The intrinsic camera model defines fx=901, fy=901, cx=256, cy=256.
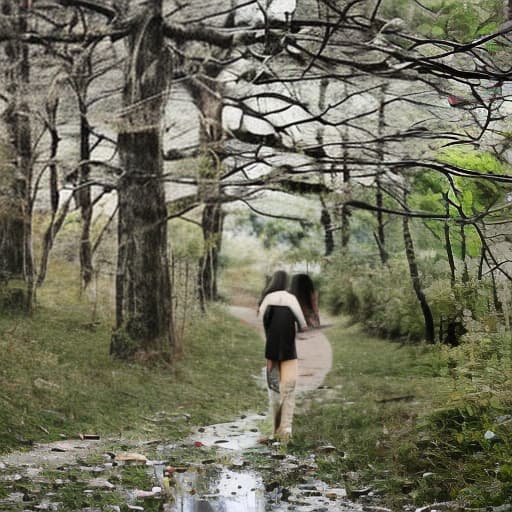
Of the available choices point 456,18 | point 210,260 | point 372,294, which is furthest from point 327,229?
point 456,18

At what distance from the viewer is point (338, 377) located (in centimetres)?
815

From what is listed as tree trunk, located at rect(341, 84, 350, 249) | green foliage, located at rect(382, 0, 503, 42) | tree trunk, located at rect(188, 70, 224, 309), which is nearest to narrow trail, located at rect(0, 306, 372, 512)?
tree trunk, located at rect(188, 70, 224, 309)

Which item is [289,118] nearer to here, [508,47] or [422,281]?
[422,281]

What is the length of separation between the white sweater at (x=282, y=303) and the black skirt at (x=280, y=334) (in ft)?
0.15

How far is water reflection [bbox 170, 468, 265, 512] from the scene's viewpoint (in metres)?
5.45

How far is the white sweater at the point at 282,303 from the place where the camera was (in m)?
7.29

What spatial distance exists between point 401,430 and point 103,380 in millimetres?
2828

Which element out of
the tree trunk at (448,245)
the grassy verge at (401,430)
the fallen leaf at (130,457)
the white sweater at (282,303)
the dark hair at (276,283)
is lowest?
the fallen leaf at (130,457)

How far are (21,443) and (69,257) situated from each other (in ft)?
7.68

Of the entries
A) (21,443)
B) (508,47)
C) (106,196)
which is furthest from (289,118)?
(21,443)

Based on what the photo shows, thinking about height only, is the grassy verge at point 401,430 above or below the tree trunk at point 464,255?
below

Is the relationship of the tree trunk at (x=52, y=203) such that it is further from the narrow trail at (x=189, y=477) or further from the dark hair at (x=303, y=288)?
the dark hair at (x=303, y=288)

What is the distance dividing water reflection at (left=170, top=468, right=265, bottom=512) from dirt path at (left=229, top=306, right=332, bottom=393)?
6.31 ft

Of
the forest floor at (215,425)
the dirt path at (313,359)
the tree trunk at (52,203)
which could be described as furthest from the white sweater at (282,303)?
the tree trunk at (52,203)
